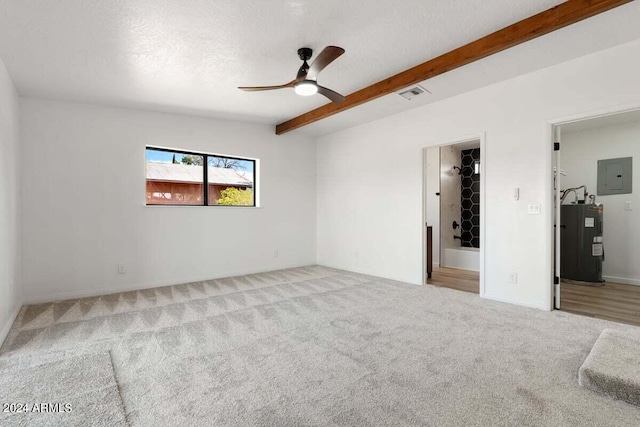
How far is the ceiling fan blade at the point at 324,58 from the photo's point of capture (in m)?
2.50

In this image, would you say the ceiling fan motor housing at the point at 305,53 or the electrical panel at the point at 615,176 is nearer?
the ceiling fan motor housing at the point at 305,53

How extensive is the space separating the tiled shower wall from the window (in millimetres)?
4692

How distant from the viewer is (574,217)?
495 centimetres

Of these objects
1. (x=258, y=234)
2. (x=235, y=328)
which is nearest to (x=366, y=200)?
(x=258, y=234)

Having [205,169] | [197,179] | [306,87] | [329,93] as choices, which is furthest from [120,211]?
[329,93]

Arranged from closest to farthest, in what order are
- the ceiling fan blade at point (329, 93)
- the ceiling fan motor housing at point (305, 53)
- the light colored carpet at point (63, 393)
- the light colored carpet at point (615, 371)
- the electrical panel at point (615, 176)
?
the light colored carpet at point (63, 393) < the light colored carpet at point (615, 371) < the ceiling fan motor housing at point (305, 53) < the ceiling fan blade at point (329, 93) < the electrical panel at point (615, 176)

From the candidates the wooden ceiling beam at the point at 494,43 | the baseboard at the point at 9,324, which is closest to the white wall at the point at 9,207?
the baseboard at the point at 9,324

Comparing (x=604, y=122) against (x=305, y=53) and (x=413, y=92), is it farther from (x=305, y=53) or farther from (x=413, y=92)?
(x=305, y=53)

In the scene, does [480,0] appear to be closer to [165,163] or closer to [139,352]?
[139,352]

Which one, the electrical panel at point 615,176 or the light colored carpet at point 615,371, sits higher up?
the electrical panel at point 615,176

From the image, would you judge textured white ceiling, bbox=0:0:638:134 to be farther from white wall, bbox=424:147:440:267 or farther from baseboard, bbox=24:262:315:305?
white wall, bbox=424:147:440:267

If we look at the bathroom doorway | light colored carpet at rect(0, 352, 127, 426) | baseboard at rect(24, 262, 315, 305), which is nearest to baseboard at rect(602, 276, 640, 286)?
the bathroom doorway

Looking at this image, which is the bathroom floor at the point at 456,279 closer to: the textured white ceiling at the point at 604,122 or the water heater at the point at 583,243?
the water heater at the point at 583,243

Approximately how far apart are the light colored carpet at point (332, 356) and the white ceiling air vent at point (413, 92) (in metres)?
2.57
